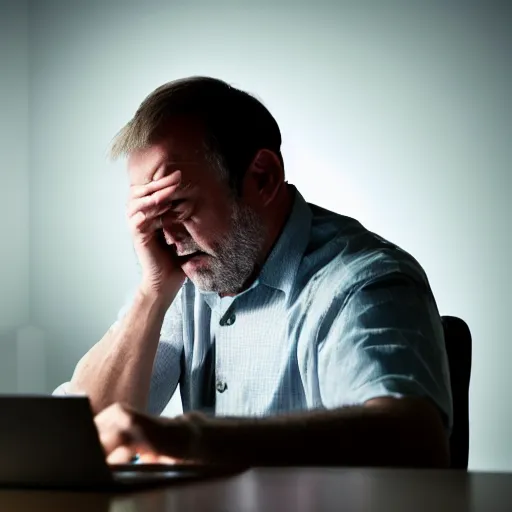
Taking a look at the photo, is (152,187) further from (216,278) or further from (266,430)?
(266,430)

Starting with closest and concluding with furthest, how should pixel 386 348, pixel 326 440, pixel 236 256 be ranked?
pixel 326 440 → pixel 386 348 → pixel 236 256

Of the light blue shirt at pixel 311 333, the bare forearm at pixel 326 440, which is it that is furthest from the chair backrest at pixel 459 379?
the bare forearm at pixel 326 440

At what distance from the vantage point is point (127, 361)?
5.58ft

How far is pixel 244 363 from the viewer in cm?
162

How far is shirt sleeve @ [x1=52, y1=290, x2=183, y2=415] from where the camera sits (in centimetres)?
175

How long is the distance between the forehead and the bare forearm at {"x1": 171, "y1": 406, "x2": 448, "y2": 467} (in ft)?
2.58

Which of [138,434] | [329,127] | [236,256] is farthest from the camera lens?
[329,127]

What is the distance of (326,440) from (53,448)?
0.40 m

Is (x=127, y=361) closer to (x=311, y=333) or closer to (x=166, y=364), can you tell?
(x=166, y=364)

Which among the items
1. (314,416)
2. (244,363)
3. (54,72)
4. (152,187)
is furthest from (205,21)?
(314,416)

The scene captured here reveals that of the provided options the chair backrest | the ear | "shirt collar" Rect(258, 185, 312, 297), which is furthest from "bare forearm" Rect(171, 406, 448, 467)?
the ear

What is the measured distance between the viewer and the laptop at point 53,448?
24.4 inches

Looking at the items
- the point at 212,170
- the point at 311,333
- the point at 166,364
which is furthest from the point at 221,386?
the point at 212,170

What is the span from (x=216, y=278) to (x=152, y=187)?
205 mm
